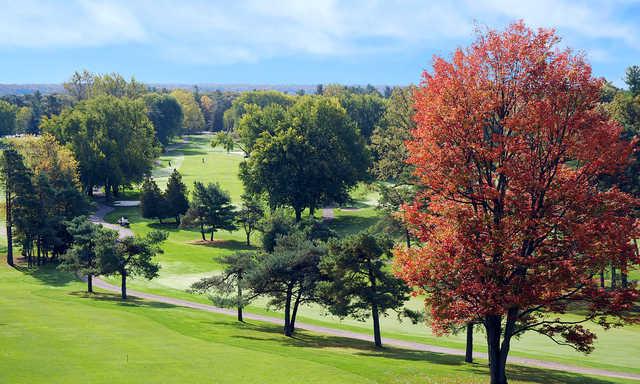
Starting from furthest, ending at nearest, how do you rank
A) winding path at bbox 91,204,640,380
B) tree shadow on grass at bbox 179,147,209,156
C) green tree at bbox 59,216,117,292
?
tree shadow on grass at bbox 179,147,209,156 → green tree at bbox 59,216,117,292 → winding path at bbox 91,204,640,380

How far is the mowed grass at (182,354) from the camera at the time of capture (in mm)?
26656

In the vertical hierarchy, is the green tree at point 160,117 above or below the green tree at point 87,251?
above

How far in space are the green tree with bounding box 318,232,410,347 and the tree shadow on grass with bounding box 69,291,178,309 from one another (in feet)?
59.3

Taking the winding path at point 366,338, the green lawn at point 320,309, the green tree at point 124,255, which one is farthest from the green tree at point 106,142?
the green tree at point 124,255

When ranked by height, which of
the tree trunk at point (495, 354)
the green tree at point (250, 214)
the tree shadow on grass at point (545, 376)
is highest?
the green tree at point (250, 214)

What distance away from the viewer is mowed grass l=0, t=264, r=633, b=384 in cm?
2666

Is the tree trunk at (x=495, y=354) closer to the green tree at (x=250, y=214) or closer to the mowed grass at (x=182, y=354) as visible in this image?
the mowed grass at (x=182, y=354)

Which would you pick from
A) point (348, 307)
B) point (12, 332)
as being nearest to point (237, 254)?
point (348, 307)

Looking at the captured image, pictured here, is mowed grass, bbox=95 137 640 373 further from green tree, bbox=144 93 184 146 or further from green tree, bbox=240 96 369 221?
green tree, bbox=144 93 184 146

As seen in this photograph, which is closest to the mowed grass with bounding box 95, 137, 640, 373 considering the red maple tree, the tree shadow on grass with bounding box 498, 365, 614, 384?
the tree shadow on grass with bounding box 498, 365, 614, 384

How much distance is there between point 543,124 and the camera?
2306cm

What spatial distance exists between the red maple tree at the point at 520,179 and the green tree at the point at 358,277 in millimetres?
14806

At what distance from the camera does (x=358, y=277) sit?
40719 millimetres

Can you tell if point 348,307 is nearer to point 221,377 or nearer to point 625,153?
point 221,377
